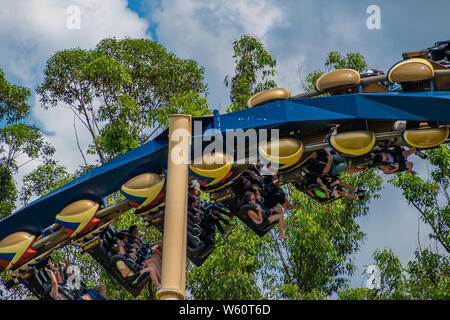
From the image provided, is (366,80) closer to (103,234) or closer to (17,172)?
(103,234)

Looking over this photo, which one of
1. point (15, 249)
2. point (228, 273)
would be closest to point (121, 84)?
point (228, 273)

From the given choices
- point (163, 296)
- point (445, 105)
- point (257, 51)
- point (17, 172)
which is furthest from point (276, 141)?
point (17, 172)

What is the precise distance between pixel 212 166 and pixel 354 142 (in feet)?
3.54

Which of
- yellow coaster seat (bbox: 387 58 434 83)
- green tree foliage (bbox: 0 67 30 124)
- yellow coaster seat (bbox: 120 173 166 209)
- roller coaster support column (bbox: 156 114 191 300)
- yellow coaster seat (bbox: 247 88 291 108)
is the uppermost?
green tree foliage (bbox: 0 67 30 124)

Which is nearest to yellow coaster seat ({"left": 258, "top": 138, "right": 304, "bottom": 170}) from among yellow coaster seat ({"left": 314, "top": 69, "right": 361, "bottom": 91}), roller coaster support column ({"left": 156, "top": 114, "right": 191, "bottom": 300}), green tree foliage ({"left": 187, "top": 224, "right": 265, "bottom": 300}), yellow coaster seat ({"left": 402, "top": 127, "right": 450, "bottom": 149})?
yellow coaster seat ({"left": 314, "top": 69, "right": 361, "bottom": 91})

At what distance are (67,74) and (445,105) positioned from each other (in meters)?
12.4

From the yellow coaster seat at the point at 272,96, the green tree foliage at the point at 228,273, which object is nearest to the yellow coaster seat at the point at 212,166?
the yellow coaster seat at the point at 272,96

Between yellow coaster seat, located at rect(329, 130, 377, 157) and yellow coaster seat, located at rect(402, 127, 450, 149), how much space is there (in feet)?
0.82

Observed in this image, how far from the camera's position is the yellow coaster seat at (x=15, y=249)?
5.37 metres

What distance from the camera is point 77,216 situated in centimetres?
522

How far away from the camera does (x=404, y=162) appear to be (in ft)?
17.1

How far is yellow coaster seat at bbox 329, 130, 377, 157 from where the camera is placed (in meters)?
4.70

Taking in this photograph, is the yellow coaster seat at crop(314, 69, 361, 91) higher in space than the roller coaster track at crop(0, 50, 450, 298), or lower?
higher

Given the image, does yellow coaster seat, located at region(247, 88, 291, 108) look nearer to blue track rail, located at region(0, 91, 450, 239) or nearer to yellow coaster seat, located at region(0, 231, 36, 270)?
blue track rail, located at region(0, 91, 450, 239)
